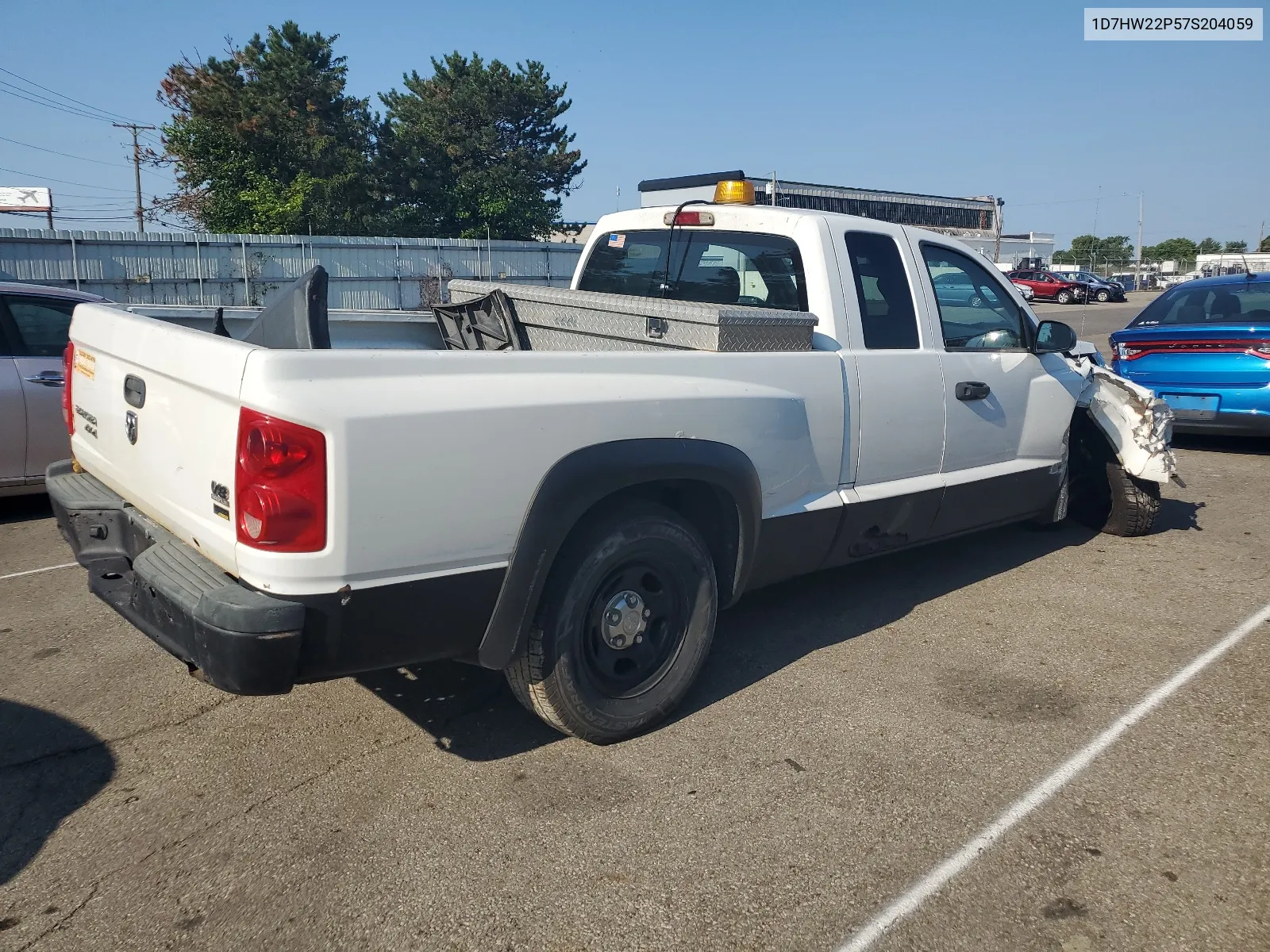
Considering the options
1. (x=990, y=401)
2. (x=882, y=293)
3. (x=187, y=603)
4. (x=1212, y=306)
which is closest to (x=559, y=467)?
(x=187, y=603)

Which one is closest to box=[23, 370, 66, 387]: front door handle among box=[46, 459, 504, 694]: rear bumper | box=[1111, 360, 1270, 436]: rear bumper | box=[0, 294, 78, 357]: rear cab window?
box=[0, 294, 78, 357]: rear cab window

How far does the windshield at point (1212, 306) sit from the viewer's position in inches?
350

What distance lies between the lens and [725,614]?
4.98 m

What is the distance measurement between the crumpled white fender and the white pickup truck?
0.89 metres

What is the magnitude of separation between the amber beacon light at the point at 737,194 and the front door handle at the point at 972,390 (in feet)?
4.38

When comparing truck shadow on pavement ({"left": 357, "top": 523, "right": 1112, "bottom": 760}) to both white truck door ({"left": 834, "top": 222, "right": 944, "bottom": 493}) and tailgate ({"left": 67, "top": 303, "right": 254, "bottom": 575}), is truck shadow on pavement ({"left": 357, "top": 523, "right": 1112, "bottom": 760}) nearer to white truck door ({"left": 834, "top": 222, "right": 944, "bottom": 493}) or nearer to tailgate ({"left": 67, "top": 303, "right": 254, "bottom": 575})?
white truck door ({"left": 834, "top": 222, "right": 944, "bottom": 493})

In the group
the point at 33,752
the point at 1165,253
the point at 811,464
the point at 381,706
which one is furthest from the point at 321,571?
the point at 1165,253

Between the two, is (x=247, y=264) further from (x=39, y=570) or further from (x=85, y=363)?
(x=85, y=363)

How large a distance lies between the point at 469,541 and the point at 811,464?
5.35 feet

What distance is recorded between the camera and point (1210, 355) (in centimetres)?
854

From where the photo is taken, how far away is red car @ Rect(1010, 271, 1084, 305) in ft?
136

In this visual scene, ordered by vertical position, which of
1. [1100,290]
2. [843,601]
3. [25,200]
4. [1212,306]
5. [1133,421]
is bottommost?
[843,601]

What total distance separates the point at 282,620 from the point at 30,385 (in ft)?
15.9

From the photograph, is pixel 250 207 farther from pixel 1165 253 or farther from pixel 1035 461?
pixel 1165 253
